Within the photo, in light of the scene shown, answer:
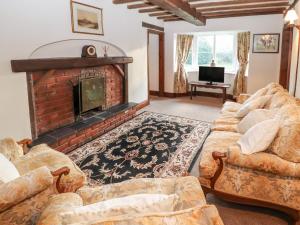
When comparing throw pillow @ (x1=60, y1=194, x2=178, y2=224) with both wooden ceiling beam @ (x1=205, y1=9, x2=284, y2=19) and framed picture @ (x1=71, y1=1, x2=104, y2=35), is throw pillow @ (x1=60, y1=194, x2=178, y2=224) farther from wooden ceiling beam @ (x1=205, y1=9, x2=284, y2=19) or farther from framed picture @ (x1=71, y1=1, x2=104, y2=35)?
wooden ceiling beam @ (x1=205, y1=9, x2=284, y2=19)

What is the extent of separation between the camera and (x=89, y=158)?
337 centimetres

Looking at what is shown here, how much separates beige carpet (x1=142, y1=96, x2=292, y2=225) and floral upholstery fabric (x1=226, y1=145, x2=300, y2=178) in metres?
0.46

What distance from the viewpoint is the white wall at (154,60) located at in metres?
7.60

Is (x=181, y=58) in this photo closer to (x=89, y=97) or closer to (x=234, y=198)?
(x=89, y=97)

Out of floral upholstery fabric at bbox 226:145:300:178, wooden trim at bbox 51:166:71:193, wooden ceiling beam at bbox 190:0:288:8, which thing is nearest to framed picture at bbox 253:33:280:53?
wooden ceiling beam at bbox 190:0:288:8

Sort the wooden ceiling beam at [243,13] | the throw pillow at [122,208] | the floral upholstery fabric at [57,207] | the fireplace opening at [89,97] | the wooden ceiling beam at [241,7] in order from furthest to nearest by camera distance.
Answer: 1. the wooden ceiling beam at [243,13]
2. the wooden ceiling beam at [241,7]
3. the fireplace opening at [89,97]
4. the floral upholstery fabric at [57,207]
5. the throw pillow at [122,208]

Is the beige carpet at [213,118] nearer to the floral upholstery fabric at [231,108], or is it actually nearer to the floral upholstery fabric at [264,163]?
the floral upholstery fabric at [264,163]

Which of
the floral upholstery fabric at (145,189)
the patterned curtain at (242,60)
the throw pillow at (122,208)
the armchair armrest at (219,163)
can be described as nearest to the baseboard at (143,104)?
the patterned curtain at (242,60)

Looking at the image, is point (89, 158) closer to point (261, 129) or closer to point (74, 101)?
point (74, 101)

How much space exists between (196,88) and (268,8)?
3199mm

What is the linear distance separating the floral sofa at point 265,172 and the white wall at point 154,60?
18.7 feet

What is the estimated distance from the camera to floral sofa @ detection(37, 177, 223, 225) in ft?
2.97

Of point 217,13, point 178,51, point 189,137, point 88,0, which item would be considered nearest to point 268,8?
point 217,13

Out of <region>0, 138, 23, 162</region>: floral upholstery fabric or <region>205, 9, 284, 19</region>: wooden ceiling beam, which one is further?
<region>205, 9, 284, 19</region>: wooden ceiling beam
